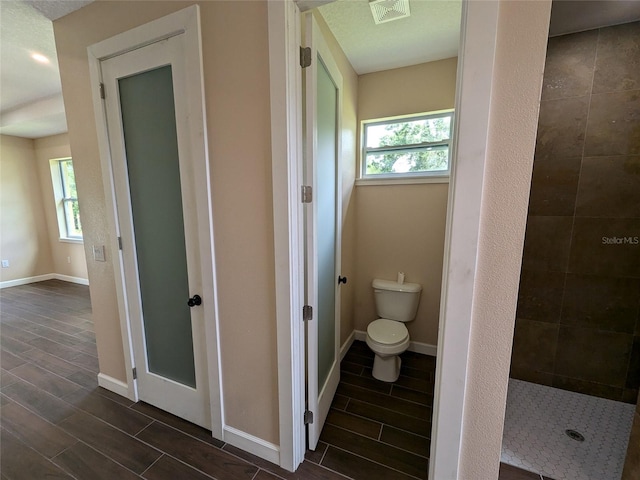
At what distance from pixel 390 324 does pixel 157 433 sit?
178 centimetres

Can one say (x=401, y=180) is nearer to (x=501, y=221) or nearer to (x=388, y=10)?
(x=388, y=10)

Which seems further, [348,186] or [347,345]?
[347,345]

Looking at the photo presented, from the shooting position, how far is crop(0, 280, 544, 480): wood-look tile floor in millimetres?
1376

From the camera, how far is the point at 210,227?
1.33 metres

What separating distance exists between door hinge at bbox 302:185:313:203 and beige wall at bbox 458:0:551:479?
28.5 inches

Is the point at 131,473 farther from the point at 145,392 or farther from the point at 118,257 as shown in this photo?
the point at 118,257

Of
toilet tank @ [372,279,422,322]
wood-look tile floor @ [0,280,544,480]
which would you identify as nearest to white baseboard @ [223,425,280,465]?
wood-look tile floor @ [0,280,544,480]

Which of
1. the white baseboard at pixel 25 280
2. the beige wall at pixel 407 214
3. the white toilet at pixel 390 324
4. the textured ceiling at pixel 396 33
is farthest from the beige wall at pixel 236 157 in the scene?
the white baseboard at pixel 25 280

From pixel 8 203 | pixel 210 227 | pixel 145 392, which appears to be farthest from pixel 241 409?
pixel 8 203

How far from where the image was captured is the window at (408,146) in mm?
2217

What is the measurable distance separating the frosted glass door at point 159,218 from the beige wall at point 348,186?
1.13 metres

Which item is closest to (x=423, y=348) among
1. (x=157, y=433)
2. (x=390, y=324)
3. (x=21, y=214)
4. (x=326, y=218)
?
(x=390, y=324)

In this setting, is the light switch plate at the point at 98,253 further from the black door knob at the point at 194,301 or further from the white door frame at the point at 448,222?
the white door frame at the point at 448,222

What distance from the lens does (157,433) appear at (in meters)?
1.60
